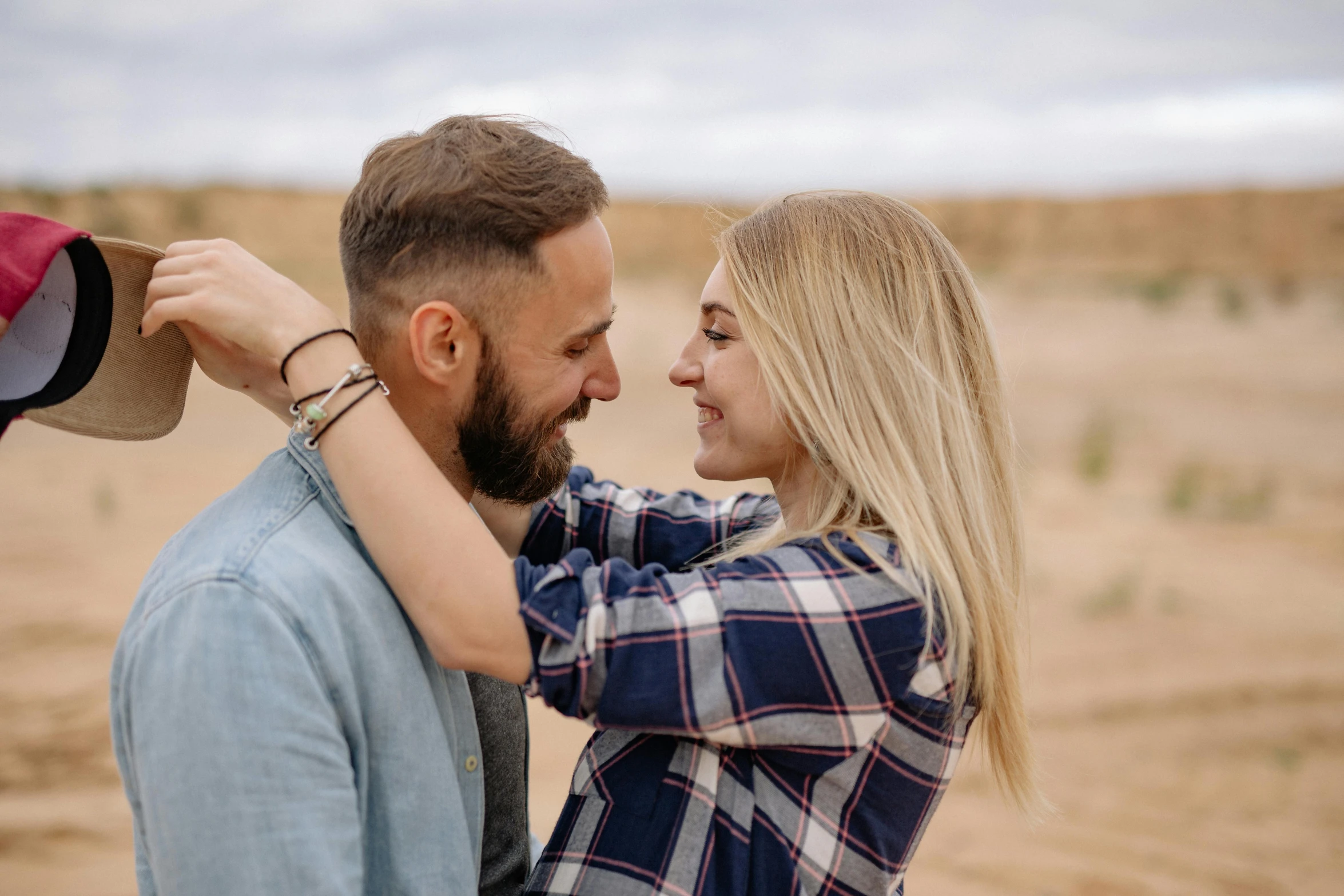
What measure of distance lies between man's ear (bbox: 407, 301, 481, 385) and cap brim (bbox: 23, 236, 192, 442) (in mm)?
494

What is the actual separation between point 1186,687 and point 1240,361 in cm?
1540

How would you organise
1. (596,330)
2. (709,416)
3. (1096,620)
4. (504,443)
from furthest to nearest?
(1096,620) < (709,416) < (596,330) < (504,443)

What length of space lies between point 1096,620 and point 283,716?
8.23 metres

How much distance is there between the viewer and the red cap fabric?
1565 millimetres

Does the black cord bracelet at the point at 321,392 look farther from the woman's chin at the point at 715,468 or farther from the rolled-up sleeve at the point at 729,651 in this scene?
the woman's chin at the point at 715,468

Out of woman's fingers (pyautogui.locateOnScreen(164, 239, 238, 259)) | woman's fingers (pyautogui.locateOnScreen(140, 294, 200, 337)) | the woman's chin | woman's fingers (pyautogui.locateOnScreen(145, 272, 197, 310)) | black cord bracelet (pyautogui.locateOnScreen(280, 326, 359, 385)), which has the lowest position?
the woman's chin

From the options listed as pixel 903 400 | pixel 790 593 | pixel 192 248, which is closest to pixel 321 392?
pixel 192 248

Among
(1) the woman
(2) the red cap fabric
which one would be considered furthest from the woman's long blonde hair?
(2) the red cap fabric

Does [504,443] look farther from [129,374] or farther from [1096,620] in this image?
[1096,620]

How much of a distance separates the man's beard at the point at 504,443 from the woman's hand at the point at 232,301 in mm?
393

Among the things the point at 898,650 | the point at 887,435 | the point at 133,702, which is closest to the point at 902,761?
the point at 898,650

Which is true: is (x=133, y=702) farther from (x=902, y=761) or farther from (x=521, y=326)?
(x=902, y=761)

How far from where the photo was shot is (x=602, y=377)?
234cm

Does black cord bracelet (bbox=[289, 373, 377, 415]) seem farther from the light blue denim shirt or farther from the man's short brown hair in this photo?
the man's short brown hair
